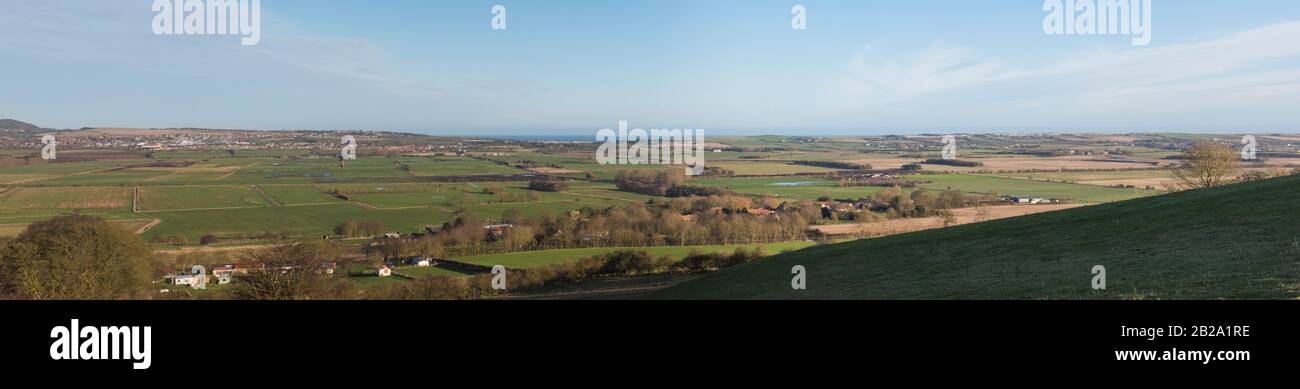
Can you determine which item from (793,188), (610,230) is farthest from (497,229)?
(793,188)

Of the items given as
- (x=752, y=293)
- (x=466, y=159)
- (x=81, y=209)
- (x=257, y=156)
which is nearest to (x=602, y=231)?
(x=752, y=293)

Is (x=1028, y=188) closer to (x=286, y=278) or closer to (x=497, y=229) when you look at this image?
(x=497, y=229)

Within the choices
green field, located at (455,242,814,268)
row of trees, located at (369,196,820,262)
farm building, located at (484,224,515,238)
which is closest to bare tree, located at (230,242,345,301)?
green field, located at (455,242,814,268)

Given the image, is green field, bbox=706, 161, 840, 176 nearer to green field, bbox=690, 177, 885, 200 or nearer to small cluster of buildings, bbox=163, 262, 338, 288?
green field, bbox=690, 177, 885, 200

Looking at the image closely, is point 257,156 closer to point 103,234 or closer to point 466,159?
point 466,159

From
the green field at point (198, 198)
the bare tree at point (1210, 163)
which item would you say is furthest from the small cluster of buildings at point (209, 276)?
the bare tree at point (1210, 163)

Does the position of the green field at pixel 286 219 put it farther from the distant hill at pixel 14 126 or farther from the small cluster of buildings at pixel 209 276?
the distant hill at pixel 14 126
